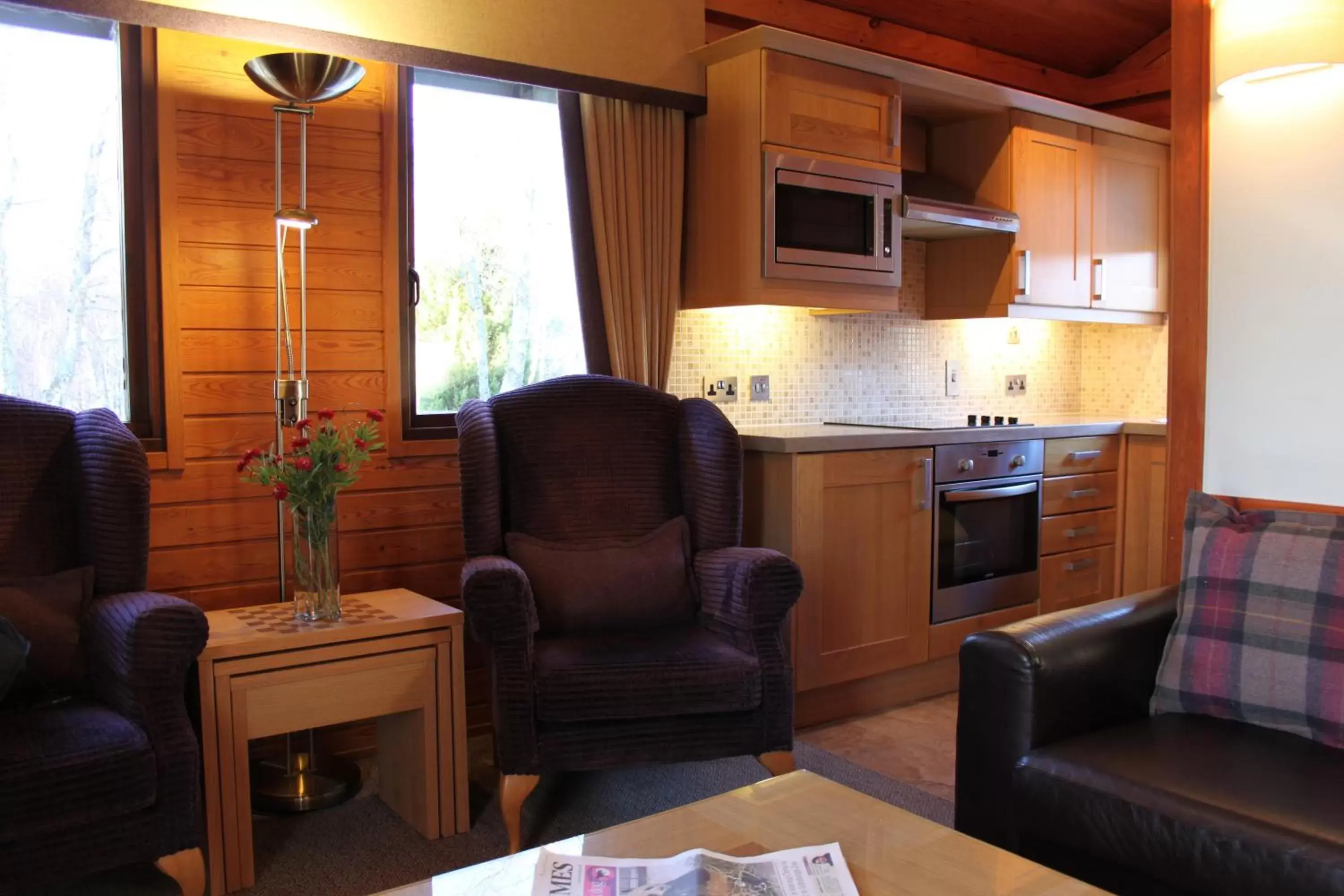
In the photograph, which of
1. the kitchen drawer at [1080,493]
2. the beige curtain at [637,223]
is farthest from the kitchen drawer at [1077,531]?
the beige curtain at [637,223]

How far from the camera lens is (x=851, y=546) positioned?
133 inches

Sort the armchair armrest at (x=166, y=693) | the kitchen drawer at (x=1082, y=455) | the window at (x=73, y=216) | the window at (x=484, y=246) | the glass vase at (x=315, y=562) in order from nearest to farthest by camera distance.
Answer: the armchair armrest at (x=166, y=693) → the glass vase at (x=315, y=562) → the window at (x=73, y=216) → the window at (x=484, y=246) → the kitchen drawer at (x=1082, y=455)

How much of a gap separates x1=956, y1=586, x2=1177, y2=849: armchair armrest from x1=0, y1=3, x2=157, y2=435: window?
2.08 metres

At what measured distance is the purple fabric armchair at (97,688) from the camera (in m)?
1.87

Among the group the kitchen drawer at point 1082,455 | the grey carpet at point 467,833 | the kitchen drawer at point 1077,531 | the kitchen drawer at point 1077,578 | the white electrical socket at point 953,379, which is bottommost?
the grey carpet at point 467,833

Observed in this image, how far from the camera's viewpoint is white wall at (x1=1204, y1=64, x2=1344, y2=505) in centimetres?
218

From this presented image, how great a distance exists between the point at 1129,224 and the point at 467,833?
363 cm

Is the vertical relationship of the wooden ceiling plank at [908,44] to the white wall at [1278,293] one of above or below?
above

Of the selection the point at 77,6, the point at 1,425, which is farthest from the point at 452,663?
the point at 77,6

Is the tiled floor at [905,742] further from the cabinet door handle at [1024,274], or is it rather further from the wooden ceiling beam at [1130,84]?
the wooden ceiling beam at [1130,84]

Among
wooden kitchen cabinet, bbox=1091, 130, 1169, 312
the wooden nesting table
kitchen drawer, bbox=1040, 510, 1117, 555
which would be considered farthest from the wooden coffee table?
wooden kitchen cabinet, bbox=1091, 130, 1169, 312

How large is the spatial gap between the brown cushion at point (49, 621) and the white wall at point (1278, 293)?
241 cm

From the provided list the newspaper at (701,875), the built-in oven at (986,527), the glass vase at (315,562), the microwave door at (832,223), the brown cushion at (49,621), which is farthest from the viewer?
the built-in oven at (986,527)

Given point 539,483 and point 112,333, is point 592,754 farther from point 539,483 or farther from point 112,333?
point 112,333
